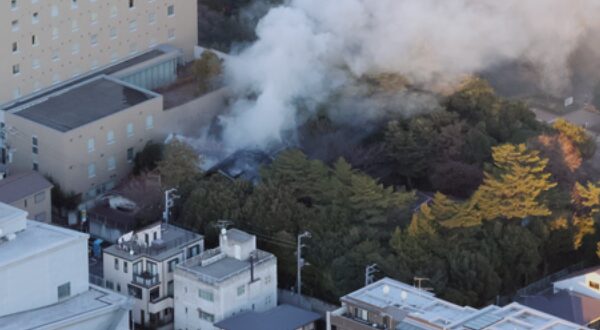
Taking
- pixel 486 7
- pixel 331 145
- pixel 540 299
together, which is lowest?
pixel 540 299

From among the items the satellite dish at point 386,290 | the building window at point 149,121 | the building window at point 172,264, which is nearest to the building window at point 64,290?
the building window at point 172,264

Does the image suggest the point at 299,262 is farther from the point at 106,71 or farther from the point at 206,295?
the point at 106,71

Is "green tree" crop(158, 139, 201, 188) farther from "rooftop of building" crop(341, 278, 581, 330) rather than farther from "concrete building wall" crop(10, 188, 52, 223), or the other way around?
"rooftop of building" crop(341, 278, 581, 330)

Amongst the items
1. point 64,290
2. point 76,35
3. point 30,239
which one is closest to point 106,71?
point 76,35

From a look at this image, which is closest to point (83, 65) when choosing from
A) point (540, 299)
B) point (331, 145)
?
point (331, 145)

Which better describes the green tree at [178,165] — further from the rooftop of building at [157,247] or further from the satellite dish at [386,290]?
the satellite dish at [386,290]

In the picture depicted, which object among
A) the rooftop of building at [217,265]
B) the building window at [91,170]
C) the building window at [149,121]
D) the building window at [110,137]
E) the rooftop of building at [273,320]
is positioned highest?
the building window at [149,121]

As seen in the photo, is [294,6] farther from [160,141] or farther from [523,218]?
[523,218]
